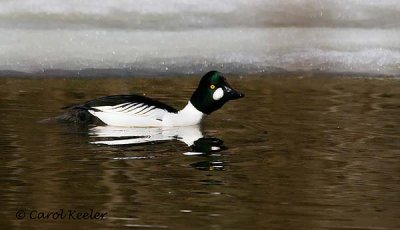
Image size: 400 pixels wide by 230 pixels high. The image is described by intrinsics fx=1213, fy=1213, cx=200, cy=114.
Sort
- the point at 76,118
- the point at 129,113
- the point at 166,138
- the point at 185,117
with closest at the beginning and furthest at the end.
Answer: the point at 166,138 < the point at 76,118 < the point at 129,113 < the point at 185,117

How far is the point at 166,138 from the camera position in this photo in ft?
28.5

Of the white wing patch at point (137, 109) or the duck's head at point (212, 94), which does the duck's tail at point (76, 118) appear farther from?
the duck's head at point (212, 94)

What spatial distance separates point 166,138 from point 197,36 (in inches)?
173

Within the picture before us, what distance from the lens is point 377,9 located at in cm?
1401

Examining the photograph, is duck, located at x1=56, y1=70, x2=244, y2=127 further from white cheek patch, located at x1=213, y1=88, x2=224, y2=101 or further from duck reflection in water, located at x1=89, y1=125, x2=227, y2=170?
white cheek patch, located at x1=213, y1=88, x2=224, y2=101

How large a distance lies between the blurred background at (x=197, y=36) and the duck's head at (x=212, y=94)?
1980mm

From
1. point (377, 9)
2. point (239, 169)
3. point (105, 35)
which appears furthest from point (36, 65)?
point (239, 169)

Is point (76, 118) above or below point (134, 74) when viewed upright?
below

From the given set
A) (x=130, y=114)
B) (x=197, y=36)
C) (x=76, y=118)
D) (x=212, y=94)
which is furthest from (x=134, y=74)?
(x=76, y=118)

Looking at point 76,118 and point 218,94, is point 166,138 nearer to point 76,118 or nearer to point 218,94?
point 76,118

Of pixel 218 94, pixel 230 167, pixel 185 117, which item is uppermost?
pixel 218 94

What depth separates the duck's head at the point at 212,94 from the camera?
A: 9633mm

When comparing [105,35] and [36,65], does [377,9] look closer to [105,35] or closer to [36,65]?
[105,35]

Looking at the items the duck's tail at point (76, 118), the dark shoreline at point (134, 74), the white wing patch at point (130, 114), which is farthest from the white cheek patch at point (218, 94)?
the dark shoreline at point (134, 74)
